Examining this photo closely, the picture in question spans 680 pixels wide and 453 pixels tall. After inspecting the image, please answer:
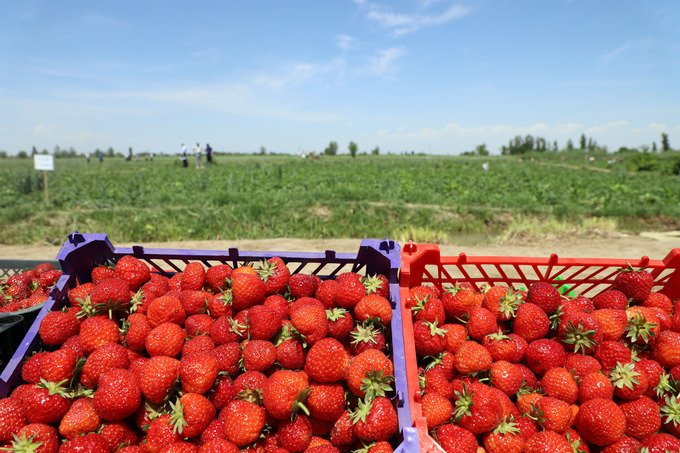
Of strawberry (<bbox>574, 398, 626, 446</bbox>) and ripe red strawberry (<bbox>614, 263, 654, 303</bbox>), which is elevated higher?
ripe red strawberry (<bbox>614, 263, 654, 303</bbox>)

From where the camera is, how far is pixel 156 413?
180cm

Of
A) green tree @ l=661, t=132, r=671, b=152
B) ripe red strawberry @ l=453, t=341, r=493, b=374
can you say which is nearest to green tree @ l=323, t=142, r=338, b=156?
green tree @ l=661, t=132, r=671, b=152

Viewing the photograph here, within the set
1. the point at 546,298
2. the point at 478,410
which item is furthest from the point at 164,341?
the point at 546,298

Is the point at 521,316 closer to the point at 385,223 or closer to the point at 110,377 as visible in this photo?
the point at 110,377

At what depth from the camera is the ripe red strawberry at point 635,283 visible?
2391mm

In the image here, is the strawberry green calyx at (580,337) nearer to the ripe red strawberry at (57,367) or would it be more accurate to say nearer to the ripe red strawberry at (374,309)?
the ripe red strawberry at (374,309)

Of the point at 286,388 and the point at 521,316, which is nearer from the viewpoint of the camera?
the point at 286,388

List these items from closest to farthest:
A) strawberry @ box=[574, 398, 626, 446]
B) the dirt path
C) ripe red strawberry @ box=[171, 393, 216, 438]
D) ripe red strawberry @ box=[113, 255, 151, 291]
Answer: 1. ripe red strawberry @ box=[171, 393, 216, 438]
2. strawberry @ box=[574, 398, 626, 446]
3. ripe red strawberry @ box=[113, 255, 151, 291]
4. the dirt path

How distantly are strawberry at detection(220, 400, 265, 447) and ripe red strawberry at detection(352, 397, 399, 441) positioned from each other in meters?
0.42

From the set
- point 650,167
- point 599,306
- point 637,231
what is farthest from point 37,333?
point 650,167

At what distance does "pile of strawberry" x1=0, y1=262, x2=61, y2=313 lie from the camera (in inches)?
100

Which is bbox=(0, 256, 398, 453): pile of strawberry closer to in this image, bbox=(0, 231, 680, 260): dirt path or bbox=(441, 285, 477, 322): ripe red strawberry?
bbox=(441, 285, 477, 322): ripe red strawberry

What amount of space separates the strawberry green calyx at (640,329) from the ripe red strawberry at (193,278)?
2.47 meters

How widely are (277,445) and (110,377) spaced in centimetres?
81
